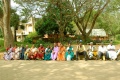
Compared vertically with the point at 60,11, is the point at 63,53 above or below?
below

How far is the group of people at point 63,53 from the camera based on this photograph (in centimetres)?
1386

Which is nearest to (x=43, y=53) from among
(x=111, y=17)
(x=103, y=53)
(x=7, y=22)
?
(x=103, y=53)

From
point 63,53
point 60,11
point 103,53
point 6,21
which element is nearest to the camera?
point 103,53

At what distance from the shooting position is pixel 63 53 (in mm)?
14188

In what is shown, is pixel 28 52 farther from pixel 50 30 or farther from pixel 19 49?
pixel 50 30

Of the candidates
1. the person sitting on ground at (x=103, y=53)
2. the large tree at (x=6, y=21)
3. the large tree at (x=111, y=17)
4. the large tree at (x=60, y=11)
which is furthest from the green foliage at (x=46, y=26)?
the person sitting on ground at (x=103, y=53)

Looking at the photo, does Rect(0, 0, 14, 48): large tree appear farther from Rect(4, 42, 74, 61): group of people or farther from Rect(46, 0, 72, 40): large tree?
Rect(46, 0, 72, 40): large tree

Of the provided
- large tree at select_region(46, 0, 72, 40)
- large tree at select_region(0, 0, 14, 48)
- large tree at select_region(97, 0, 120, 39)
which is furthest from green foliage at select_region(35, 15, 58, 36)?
large tree at select_region(0, 0, 14, 48)

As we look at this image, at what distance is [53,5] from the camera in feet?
97.7

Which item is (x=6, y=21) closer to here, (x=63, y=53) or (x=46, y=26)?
(x=63, y=53)

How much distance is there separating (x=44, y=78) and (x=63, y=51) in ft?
18.6

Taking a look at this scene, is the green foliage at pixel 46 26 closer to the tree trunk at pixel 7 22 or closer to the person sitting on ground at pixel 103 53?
the tree trunk at pixel 7 22

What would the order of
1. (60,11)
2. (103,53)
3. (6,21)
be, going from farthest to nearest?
1. (60,11)
2. (6,21)
3. (103,53)

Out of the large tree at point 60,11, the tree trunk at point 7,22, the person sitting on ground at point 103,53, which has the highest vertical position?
the large tree at point 60,11
